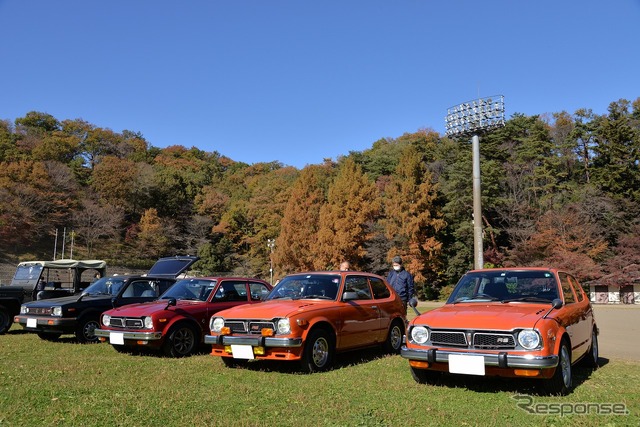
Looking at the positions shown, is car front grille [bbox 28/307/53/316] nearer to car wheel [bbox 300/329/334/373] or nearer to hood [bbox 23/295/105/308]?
hood [bbox 23/295/105/308]

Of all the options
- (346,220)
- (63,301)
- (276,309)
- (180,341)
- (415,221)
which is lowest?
(180,341)

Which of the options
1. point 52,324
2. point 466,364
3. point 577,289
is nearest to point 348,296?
point 466,364

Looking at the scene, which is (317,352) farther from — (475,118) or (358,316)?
(475,118)

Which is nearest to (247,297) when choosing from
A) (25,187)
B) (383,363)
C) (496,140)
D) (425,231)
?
(383,363)

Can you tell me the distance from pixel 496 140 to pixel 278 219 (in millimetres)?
25656

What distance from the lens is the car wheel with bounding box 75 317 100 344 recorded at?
10805 millimetres

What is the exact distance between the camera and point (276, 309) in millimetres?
7375

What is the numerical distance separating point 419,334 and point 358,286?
2644 mm

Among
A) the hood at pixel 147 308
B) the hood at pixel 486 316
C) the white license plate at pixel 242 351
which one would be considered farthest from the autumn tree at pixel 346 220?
the hood at pixel 486 316

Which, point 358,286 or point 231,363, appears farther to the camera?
point 358,286

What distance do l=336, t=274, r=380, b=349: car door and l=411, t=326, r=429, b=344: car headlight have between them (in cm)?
178

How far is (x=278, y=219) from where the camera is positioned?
193 ft

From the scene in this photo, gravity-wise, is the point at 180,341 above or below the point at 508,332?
below

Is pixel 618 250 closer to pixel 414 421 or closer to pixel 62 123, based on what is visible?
pixel 414 421
